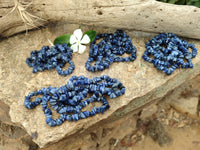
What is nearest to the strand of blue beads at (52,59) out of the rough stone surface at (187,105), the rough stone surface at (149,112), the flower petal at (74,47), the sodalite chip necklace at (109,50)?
the flower petal at (74,47)

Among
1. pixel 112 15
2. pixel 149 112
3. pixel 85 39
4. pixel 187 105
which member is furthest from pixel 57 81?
pixel 187 105

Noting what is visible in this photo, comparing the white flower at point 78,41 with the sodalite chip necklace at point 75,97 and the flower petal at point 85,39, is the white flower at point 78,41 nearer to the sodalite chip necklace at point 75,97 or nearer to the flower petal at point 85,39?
the flower petal at point 85,39

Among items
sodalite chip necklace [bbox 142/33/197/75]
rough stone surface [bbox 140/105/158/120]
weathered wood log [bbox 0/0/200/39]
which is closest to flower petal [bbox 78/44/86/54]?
weathered wood log [bbox 0/0/200/39]

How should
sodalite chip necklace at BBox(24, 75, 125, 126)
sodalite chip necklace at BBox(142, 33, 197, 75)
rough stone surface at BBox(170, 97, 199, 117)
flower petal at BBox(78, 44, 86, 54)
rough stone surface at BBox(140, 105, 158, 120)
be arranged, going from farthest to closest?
rough stone surface at BBox(170, 97, 199, 117), rough stone surface at BBox(140, 105, 158, 120), flower petal at BBox(78, 44, 86, 54), sodalite chip necklace at BBox(142, 33, 197, 75), sodalite chip necklace at BBox(24, 75, 125, 126)

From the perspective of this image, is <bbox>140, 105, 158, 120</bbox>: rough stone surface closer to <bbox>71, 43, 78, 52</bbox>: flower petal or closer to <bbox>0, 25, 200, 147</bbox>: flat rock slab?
<bbox>0, 25, 200, 147</bbox>: flat rock slab

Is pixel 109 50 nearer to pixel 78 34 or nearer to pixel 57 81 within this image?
pixel 78 34

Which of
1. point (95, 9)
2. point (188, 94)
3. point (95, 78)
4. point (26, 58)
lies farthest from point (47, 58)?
point (188, 94)

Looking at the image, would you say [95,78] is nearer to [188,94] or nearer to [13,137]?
[13,137]
